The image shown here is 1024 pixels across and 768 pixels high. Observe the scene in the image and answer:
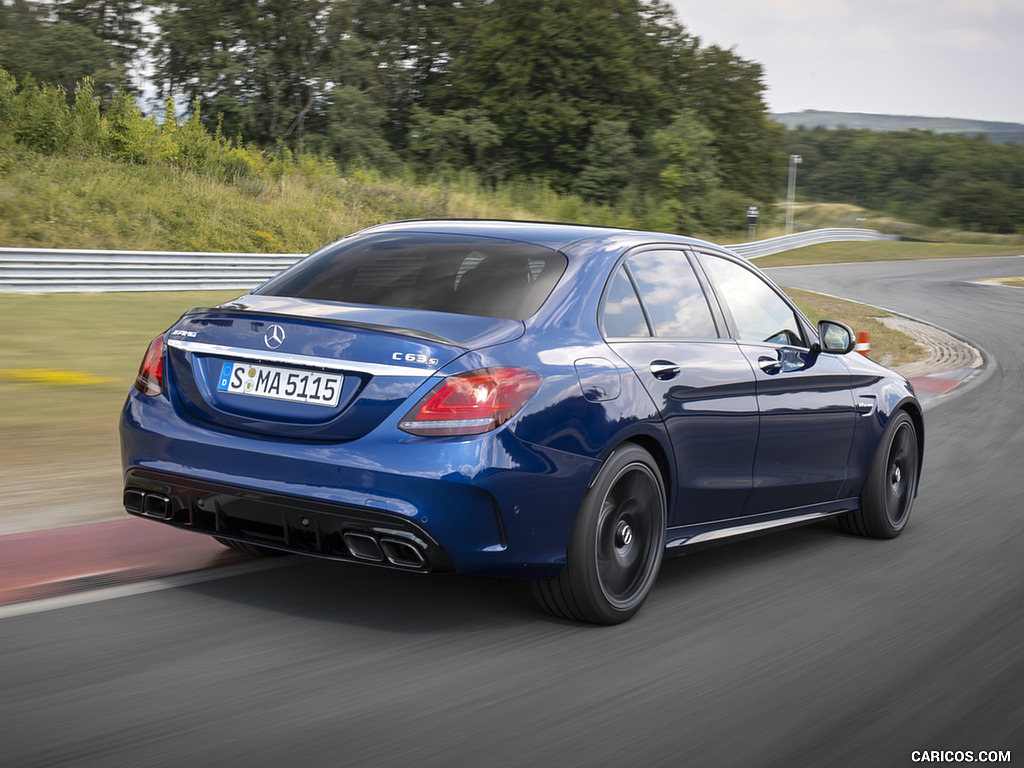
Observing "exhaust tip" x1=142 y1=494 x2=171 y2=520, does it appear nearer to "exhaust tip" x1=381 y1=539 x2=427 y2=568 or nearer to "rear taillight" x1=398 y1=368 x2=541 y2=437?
"exhaust tip" x1=381 y1=539 x2=427 y2=568

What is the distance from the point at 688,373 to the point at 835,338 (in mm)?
1534

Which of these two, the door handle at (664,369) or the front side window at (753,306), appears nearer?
the door handle at (664,369)

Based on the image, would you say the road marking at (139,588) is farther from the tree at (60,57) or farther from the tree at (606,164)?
the tree at (606,164)

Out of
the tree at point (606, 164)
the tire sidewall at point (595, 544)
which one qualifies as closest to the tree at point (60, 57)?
the tree at point (606, 164)

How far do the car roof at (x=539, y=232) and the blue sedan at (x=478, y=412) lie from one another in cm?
2

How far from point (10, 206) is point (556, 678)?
21886 mm

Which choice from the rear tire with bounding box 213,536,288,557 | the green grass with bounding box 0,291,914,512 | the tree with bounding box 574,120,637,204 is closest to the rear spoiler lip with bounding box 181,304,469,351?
the rear tire with bounding box 213,536,288,557

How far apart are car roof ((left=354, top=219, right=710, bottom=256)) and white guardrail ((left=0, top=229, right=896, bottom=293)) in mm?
13490

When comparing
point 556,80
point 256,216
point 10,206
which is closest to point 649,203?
point 556,80

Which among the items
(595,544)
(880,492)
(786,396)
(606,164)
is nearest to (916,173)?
(606,164)

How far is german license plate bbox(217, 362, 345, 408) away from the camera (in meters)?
4.03

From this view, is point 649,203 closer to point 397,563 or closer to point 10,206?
point 10,206

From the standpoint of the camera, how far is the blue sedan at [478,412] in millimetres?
3951

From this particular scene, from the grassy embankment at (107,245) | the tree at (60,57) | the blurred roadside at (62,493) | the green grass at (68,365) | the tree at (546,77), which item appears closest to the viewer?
the blurred roadside at (62,493)
